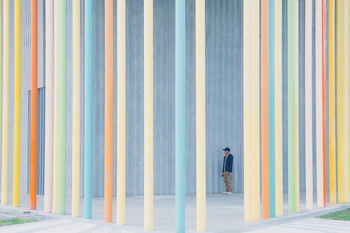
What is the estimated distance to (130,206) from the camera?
14742 millimetres

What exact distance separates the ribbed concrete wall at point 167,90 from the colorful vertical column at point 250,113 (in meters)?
7.29

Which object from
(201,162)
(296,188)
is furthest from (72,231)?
(296,188)

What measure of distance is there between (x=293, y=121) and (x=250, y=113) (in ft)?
6.83

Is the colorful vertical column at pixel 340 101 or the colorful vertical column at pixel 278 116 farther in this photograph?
the colorful vertical column at pixel 340 101

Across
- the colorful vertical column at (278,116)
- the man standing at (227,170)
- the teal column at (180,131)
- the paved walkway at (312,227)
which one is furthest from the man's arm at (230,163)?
the teal column at (180,131)

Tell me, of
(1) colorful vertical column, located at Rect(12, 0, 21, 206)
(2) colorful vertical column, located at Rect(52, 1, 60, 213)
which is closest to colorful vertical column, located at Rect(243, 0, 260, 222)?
(2) colorful vertical column, located at Rect(52, 1, 60, 213)

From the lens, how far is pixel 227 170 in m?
A: 18.9

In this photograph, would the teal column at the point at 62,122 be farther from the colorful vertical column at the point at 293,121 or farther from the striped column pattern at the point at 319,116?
the striped column pattern at the point at 319,116

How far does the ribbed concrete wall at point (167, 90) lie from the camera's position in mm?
17802

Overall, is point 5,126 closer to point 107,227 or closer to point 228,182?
point 107,227

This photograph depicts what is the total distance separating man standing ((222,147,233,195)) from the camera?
18.8 metres

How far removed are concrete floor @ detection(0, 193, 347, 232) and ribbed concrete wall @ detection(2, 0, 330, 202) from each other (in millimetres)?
1847

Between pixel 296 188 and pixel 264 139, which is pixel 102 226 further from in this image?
pixel 296 188

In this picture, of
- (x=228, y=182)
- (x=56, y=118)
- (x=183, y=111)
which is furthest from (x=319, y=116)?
(x=56, y=118)
